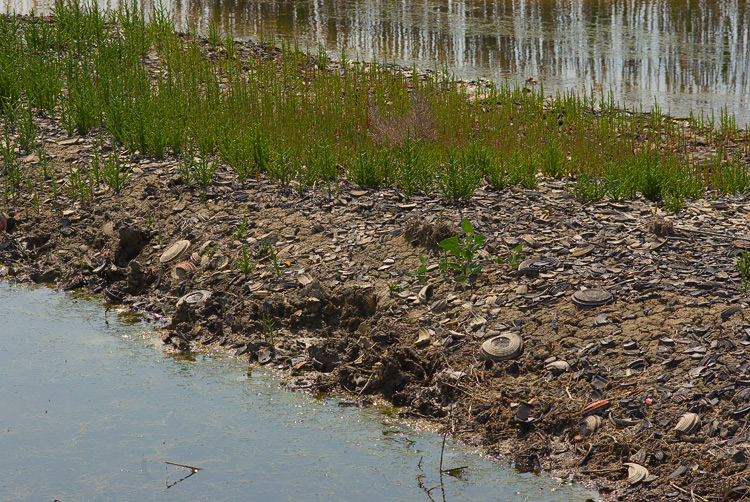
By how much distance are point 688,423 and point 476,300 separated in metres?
1.45

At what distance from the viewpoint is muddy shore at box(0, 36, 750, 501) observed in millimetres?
3135

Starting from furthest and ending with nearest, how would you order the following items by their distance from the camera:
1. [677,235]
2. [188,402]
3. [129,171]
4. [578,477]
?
[129,171] < [677,235] < [188,402] < [578,477]

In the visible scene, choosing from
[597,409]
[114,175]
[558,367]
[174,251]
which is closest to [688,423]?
[597,409]

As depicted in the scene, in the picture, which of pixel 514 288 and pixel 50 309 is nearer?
pixel 514 288

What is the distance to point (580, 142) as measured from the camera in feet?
24.4

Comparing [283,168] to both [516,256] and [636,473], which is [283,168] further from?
[636,473]

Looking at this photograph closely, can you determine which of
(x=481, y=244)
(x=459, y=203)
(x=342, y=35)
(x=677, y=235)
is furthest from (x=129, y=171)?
(x=342, y=35)

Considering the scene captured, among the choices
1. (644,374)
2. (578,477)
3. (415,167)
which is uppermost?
(415,167)

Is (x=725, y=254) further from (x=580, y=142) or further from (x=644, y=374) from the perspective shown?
(x=580, y=142)

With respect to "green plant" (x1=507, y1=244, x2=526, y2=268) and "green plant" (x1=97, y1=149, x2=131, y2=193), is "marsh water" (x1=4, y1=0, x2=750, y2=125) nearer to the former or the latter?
"green plant" (x1=507, y1=244, x2=526, y2=268)

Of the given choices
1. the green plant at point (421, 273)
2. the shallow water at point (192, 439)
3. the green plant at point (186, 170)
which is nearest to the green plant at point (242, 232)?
the green plant at point (186, 170)

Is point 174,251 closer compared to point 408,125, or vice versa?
point 174,251

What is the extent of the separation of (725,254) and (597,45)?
383 inches

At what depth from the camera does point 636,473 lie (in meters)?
2.90
